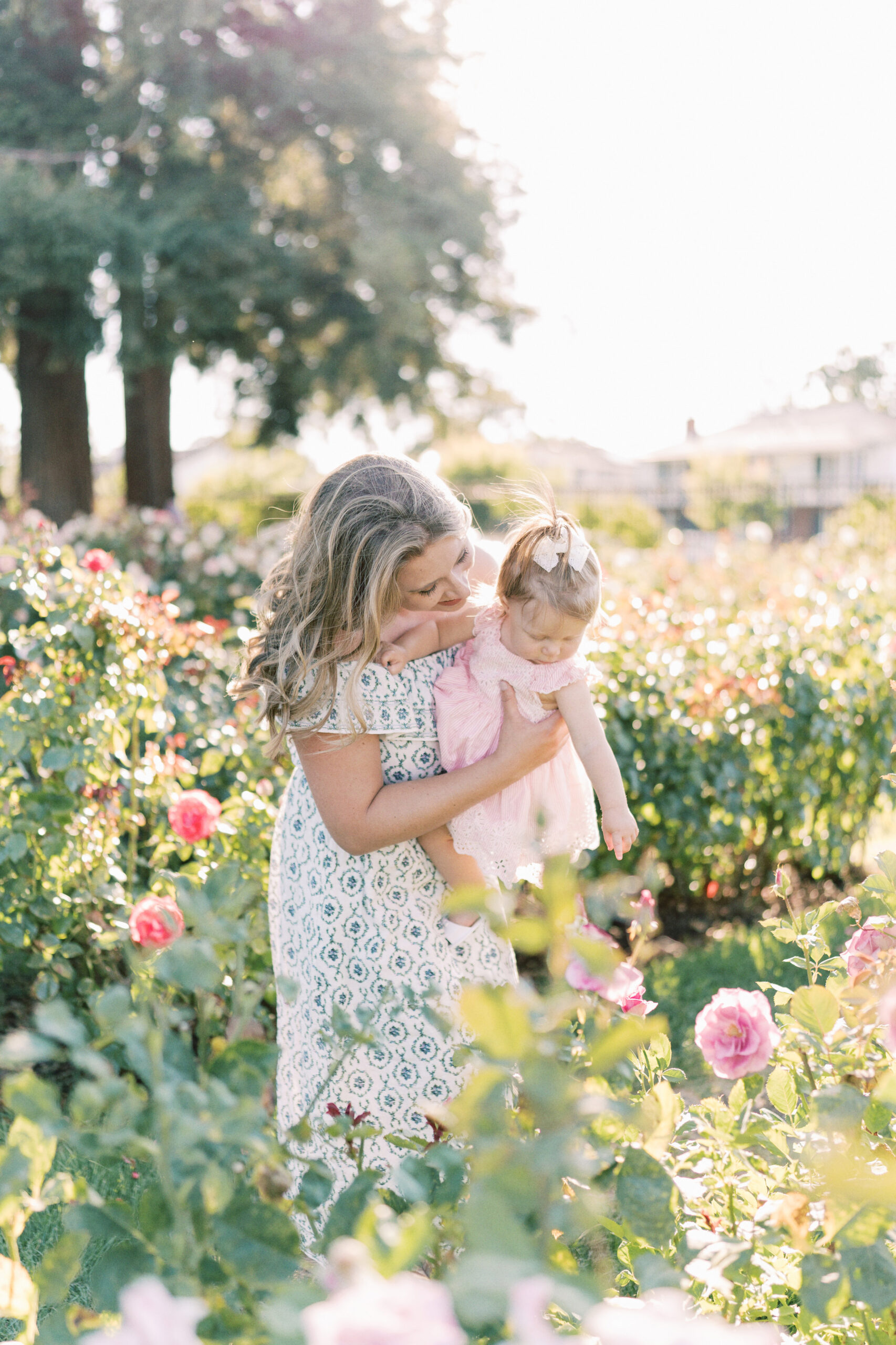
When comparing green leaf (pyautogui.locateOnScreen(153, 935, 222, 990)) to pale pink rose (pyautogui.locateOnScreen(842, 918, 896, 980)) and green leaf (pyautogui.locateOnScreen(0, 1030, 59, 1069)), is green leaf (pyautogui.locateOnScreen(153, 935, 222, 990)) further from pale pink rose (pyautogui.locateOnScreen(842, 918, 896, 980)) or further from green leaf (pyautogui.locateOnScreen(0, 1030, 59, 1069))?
pale pink rose (pyautogui.locateOnScreen(842, 918, 896, 980))

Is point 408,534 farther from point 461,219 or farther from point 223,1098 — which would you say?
point 461,219

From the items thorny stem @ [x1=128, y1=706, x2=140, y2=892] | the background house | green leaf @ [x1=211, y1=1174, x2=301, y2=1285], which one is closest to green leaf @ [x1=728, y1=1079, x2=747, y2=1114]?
green leaf @ [x1=211, y1=1174, x2=301, y2=1285]

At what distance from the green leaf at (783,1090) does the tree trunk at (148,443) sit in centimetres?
1280

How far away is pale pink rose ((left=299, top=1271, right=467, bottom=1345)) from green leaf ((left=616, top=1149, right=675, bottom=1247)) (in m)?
0.35

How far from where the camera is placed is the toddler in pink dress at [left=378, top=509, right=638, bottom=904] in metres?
1.91

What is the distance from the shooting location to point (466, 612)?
2.12m

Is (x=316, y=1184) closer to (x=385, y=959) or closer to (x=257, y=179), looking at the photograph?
(x=385, y=959)

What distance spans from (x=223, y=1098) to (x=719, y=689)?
A: 364 centimetres

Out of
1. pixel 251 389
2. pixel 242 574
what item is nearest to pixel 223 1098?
pixel 242 574

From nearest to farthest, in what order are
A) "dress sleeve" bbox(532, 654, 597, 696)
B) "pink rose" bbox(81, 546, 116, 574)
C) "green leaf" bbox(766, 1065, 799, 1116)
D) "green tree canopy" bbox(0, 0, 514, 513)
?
"green leaf" bbox(766, 1065, 799, 1116)
"dress sleeve" bbox(532, 654, 597, 696)
"pink rose" bbox(81, 546, 116, 574)
"green tree canopy" bbox(0, 0, 514, 513)

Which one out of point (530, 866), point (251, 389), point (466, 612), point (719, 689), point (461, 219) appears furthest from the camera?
point (251, 389)

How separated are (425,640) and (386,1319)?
147cm

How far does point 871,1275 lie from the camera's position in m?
0.91

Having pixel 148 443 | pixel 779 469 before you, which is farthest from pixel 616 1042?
pixel 779 469
